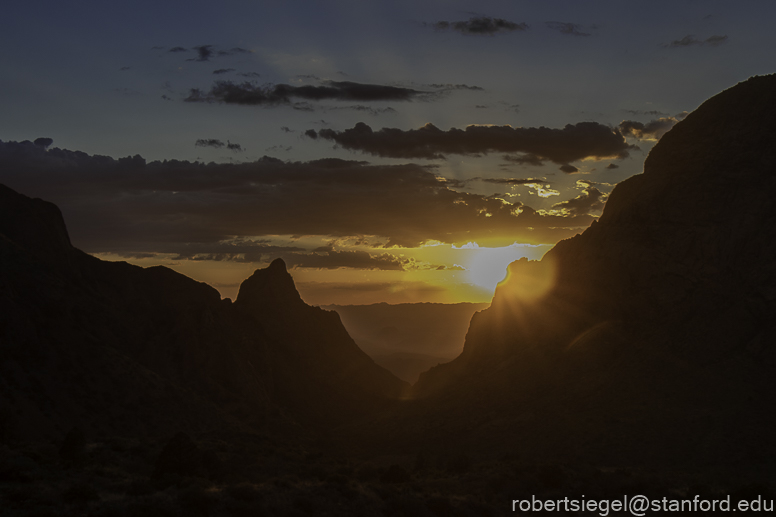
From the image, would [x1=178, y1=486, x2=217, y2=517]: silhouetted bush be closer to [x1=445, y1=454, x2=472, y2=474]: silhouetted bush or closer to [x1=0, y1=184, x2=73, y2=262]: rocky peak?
[x1=445, y1=454, x2=472, y2=474]: silhouetted bush

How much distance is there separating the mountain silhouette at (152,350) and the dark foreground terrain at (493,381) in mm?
396

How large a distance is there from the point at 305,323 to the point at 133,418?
2811 inches

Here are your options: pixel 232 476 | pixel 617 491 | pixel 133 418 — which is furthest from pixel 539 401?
pixel 133 418

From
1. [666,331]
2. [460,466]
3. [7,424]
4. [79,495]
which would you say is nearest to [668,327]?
[666,331]

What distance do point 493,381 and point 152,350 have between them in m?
58.6

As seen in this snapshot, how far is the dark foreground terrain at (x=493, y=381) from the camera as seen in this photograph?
5084cm

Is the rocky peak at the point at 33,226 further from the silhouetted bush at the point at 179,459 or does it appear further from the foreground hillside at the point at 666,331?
the foreground hillside at the point at 666,331

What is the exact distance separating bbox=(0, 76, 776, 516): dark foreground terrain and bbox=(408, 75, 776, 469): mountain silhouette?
11.0 inches

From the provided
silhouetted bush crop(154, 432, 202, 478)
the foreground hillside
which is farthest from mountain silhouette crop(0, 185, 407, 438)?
the foreground hillside

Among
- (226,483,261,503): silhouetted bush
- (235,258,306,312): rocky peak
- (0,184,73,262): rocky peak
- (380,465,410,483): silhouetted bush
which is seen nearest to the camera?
(226,483,261,503): silhouetted bush

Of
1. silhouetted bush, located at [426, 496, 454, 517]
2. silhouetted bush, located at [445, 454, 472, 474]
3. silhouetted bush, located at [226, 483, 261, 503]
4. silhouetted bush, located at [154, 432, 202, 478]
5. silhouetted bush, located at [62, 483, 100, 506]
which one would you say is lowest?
silhouetted bush, located at [445, 454, 472, 474]

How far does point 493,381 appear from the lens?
320ft

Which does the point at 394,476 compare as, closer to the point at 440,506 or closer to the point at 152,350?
the point at 440,506

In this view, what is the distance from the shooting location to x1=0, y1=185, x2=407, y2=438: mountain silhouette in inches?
2968
